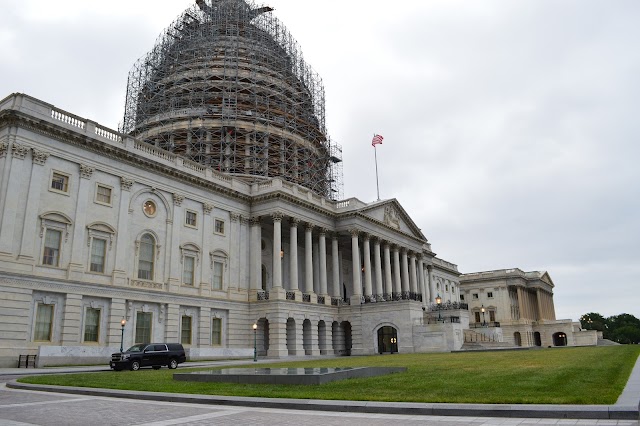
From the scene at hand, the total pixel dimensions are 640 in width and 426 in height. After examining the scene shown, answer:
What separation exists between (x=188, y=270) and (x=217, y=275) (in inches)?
145

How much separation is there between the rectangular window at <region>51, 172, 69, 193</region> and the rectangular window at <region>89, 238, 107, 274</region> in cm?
429

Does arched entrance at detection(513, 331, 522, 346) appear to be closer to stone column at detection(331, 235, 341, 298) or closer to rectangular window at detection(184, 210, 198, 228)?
stone column at detection(331, 235, 341, 298)

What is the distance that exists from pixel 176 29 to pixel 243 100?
18.8 metres

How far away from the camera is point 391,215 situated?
69.5 m

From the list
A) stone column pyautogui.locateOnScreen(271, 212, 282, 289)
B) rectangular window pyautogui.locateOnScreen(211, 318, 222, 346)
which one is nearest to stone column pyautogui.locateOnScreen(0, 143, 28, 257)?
rectangular window pyautogui.locateOnScreen(211, 318, 222, 346)

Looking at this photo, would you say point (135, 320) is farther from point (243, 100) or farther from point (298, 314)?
point (243, 100)

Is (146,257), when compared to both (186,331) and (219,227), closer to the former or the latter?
(186,331)

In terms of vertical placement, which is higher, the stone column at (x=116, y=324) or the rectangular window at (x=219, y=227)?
the rectangular window at (x=219, y=227)

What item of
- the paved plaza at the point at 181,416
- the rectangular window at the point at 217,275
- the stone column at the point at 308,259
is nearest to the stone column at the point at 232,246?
the rectangular window at the point at 217,275

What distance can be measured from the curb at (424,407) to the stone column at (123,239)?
84.6 ft

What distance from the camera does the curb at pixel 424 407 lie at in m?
10.5

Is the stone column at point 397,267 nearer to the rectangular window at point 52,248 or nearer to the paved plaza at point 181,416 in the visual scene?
the rectangular window at point 52,248

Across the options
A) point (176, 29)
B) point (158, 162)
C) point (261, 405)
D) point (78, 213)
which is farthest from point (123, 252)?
point (176, 29)

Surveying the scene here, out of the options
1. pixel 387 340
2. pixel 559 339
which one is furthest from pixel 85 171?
pixel 559 339
